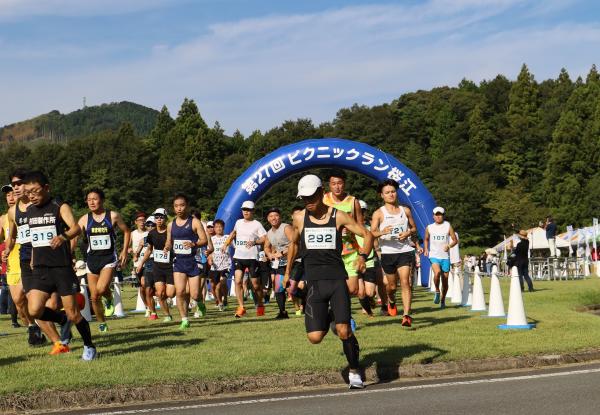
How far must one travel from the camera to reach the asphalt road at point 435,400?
295 inches

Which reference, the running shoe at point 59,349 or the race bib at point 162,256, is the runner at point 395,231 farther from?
the running shoe at point 59,349

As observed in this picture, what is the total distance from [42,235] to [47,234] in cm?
6

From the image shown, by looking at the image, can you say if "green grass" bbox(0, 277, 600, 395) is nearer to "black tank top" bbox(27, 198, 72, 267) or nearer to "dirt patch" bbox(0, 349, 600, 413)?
"dirt patch" bbox(0, 349, 600, 413)

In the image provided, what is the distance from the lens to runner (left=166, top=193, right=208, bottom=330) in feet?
50.5

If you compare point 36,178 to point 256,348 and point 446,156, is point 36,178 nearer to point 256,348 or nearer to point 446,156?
point 256,348

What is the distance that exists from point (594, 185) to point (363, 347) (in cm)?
7999

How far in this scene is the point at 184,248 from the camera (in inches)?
607

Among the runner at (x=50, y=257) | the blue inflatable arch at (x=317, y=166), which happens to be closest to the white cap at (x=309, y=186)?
the runner at (x=50, y=257)

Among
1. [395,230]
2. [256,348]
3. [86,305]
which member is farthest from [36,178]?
[86,305]

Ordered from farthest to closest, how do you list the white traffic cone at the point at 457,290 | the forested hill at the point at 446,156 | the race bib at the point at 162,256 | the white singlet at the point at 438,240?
1. the forested hill at the point at 446,156
2. the white traffic cone at the point at 457,290
3. the white singlet at the point at 438,240
4. the race bib at the point at 162,256

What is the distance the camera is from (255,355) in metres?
10.4

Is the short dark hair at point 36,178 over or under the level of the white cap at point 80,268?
over

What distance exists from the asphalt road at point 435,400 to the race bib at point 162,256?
8346mm

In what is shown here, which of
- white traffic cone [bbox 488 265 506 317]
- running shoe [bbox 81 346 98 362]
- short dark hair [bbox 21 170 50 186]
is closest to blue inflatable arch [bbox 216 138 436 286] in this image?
white traffic cone [bbox 488 265 506 317]
